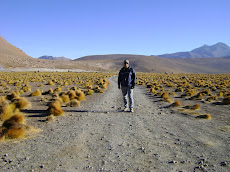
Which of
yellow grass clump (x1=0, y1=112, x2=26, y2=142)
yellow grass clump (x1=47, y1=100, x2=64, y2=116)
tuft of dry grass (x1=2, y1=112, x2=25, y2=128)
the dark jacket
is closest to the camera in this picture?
yellow grass clump (x1=0, y1=112, x2=26, y2=142)

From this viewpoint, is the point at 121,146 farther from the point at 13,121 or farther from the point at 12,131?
the point at 13,121

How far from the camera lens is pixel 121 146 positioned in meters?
4.59

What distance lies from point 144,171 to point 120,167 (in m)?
0.44

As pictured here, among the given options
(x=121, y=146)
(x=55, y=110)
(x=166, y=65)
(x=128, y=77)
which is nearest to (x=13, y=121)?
(x=55, y=110)

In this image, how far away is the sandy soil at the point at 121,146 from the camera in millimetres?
3695

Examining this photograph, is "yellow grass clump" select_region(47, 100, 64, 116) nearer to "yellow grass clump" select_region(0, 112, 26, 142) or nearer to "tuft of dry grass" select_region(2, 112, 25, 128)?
"tuft of dry grass" select_region(2, 112, 25, 128)

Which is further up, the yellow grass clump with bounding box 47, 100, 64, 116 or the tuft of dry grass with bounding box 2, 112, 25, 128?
the tuft of dry grass with bounding box 2, 112, 25, 128

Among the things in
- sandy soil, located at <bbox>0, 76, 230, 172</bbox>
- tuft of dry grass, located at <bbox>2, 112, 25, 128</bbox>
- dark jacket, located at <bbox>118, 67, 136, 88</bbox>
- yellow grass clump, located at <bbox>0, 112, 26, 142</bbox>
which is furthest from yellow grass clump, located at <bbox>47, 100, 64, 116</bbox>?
dark jacket, located at <bbox>118, 67, 136, 88</bbox>

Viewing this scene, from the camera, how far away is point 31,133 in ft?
18.0

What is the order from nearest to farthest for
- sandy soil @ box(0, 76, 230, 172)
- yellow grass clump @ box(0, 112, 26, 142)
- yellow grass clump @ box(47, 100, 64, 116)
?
sandy soil @ box(0, 76, 230, 172), yellow grass clump @ box(0, 112, 26, 142), yellow grass clump @ box(47, 100, 64, 116)

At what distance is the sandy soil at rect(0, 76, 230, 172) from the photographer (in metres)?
3.70

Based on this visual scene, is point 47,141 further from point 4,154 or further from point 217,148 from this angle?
point 217,148

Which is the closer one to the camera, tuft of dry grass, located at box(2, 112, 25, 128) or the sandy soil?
the sandy soil

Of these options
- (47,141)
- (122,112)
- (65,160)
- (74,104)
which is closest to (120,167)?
(65,160)
